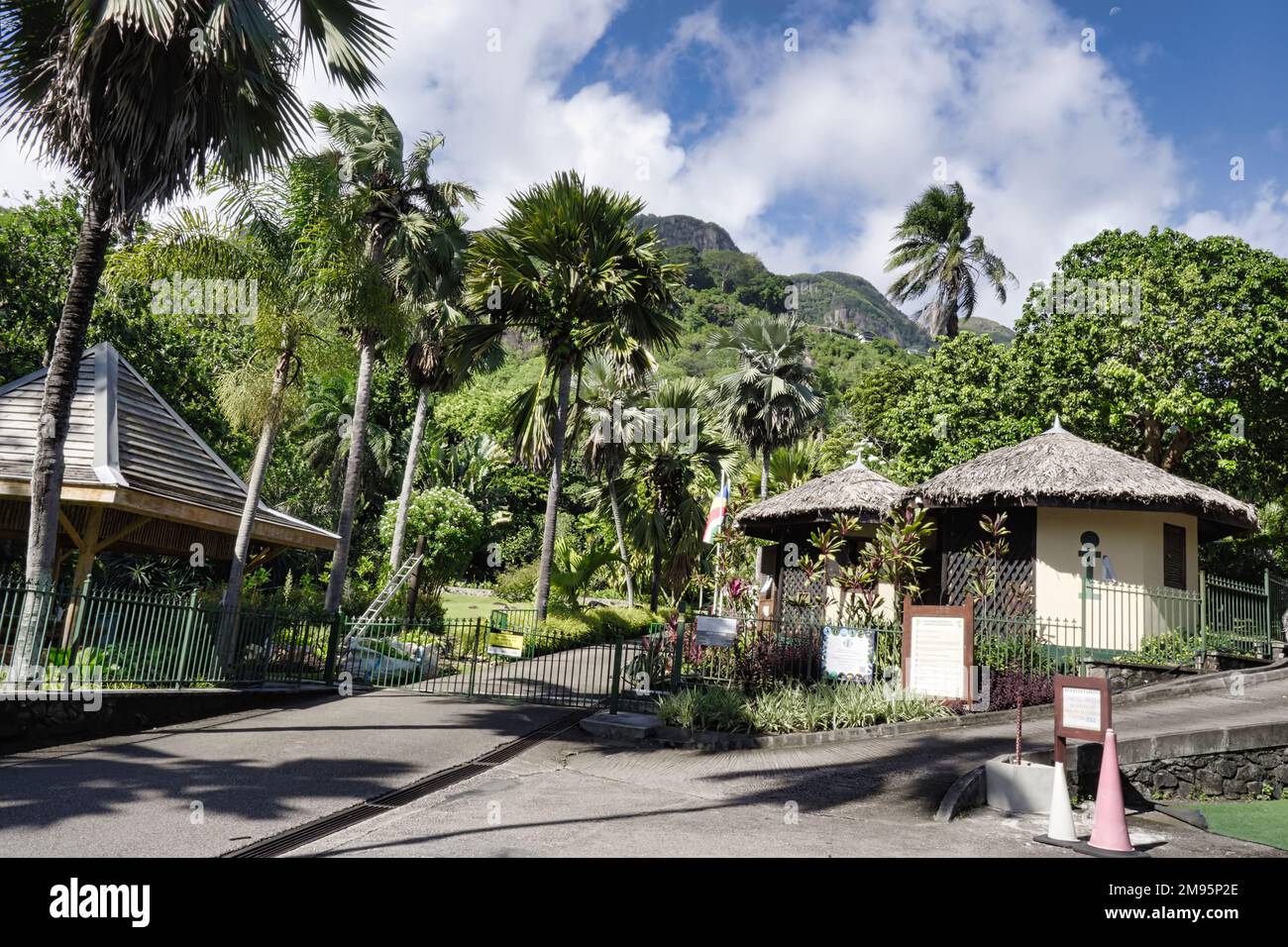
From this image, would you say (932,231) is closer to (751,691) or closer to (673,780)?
(751,691)

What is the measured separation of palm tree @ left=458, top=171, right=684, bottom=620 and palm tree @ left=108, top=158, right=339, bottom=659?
431 centimetres

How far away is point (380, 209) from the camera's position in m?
19.7

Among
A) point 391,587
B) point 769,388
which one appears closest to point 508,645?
point 391,587

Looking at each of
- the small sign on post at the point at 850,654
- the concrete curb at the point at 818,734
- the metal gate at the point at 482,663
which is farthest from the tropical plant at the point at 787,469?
the concrete curb at the point at 818,734

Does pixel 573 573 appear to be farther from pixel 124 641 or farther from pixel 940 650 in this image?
pixel 124 641

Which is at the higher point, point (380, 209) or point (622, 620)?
point (380, 209)

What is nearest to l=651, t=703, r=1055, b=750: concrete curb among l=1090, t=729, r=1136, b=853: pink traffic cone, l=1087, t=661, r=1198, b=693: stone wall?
l=1087, t=661, r=1198, b=693: stone wall

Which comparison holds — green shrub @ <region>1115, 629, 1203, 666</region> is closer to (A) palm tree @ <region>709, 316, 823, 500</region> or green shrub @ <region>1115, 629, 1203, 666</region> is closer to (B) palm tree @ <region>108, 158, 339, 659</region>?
(B) palm tree @ <region>108, 158, 339, 659</region>

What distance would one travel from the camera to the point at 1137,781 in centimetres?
974

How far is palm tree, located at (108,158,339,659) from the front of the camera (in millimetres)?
13414

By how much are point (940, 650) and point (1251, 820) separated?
13.3 feet

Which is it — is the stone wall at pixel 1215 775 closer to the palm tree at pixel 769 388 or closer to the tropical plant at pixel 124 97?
the tropical plant at pixel 124 97
